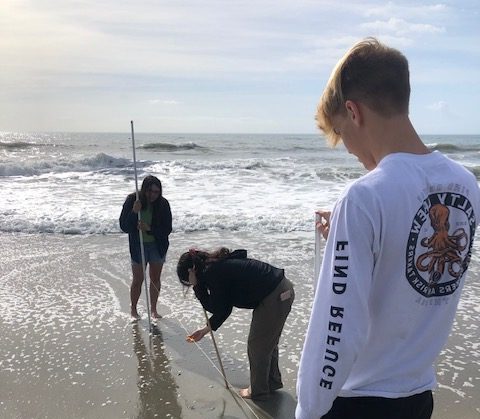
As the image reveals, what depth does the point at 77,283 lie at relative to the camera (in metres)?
7.40

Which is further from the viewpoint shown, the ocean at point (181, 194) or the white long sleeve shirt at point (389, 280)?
the ocean at point (181, 194)

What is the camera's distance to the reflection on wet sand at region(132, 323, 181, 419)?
4137 mm

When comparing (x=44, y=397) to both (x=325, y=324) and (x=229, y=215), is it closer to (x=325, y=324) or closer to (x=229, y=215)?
(x=325, y=324)

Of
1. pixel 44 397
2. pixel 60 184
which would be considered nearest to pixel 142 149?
pixel 60 184

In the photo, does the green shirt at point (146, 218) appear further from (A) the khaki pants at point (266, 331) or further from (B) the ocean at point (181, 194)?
(B) the ocean at point (181, 194)

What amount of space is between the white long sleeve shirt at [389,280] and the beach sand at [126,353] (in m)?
2.95

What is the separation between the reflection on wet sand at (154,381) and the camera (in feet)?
13.6

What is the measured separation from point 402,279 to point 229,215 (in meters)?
10.7

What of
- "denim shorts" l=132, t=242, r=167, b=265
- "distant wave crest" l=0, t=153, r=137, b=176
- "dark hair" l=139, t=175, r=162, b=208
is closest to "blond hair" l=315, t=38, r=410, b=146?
"dark hair" l=139, t=175, r=162, b=208

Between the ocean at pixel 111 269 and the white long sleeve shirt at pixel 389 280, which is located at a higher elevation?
the white long sleeve shirt at pixel 389 280

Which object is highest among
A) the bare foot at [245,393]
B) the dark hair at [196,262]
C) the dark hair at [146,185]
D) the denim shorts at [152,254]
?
the dark hair at [146,185]

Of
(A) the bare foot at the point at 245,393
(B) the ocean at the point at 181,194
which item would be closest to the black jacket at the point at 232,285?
(A) the bare foot at the point at 245,393

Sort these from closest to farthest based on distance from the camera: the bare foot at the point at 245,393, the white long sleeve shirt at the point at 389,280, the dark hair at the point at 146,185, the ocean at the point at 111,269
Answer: the white long sleeve shirt at the point at 389,280
the bare foot at the point at 245,393
the ocean at the point at 111,269
the dark hair at the point at 146,185

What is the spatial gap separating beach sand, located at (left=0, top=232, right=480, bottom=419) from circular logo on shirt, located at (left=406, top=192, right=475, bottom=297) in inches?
121
